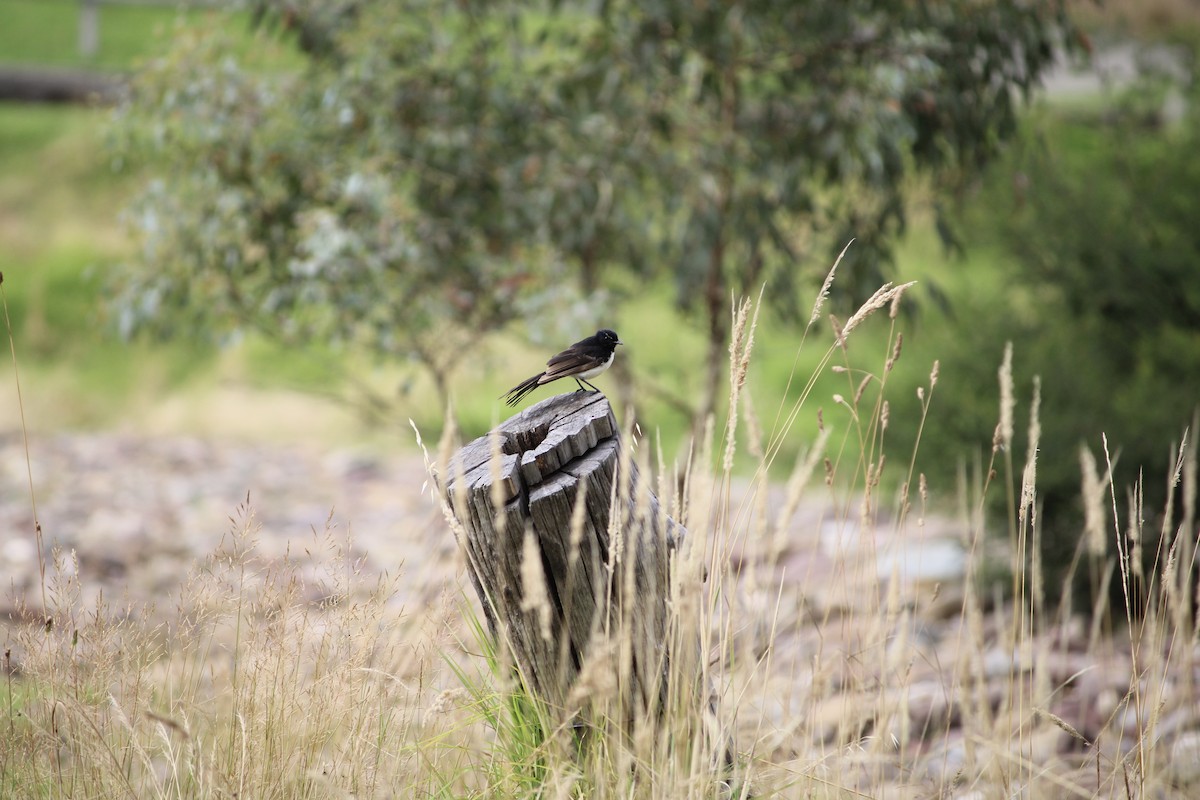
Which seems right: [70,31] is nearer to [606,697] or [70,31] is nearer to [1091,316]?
[1091,316]

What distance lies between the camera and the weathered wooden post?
1.84 m

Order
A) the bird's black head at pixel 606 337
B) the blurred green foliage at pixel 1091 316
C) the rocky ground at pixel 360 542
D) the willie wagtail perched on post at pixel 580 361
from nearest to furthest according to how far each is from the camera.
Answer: the willie wagtail perched on post at pixel 580 361 < the bird's black head at pixel 606 337 < the rocky ground at pixel 360 542 < the blurred green foliage at pixel 1091 316

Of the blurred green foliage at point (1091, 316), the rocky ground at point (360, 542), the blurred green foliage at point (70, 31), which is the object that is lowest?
the rocky ground at point (360, 542)

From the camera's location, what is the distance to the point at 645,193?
15.1ft

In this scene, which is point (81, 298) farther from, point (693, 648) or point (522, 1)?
point (693, 648)

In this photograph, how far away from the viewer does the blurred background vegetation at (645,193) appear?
164 inches

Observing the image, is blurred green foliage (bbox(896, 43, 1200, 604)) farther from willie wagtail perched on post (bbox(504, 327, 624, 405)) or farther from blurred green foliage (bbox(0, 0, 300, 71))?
blurred green foliage (bbox(0, 0, 300, 71))

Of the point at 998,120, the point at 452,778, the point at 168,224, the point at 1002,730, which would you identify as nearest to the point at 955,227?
the point at 998,120

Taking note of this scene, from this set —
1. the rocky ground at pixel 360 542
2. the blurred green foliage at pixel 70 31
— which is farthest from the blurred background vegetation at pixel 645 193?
the blurred green foliage at pixel 70 31

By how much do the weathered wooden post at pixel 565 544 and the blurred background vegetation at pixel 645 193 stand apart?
84.6 inches

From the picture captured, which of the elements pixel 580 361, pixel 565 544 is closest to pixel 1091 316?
pixel 580 361

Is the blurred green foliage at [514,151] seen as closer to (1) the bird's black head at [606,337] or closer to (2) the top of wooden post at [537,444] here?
(1) the bird's black head at [606,337]

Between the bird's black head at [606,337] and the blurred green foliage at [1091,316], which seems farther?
the blurred green foliage at [1091,316]

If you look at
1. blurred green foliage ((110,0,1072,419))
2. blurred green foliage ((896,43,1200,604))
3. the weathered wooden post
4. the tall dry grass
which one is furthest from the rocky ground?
blurred green foliage ((110,0,1072,419))
